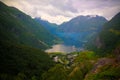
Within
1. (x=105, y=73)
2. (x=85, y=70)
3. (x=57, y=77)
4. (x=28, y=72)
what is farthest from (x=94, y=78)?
(x=28, y=72)

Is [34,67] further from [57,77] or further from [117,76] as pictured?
[117,76]

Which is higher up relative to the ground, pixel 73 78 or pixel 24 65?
pixel 24 65

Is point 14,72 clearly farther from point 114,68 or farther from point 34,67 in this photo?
point 114,68

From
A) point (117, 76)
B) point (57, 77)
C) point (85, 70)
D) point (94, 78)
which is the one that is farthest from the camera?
point (85, 70)

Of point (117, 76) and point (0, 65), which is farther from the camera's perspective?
point (0, 65)

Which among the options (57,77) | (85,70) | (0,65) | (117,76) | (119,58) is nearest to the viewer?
(117,76)

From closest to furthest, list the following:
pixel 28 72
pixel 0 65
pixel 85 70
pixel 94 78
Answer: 1. pixel 94 78
2. pixel 85 70
3. pixel 28 72
4. pixel 0 65

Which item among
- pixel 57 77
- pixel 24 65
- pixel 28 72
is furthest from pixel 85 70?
pixel 24 65

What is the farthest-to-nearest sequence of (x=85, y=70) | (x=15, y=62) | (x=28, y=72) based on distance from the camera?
(x=15, y=62) → (x=28, y=72) → (x=85, y=70)

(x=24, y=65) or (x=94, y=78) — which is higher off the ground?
(x=24, y=65)
